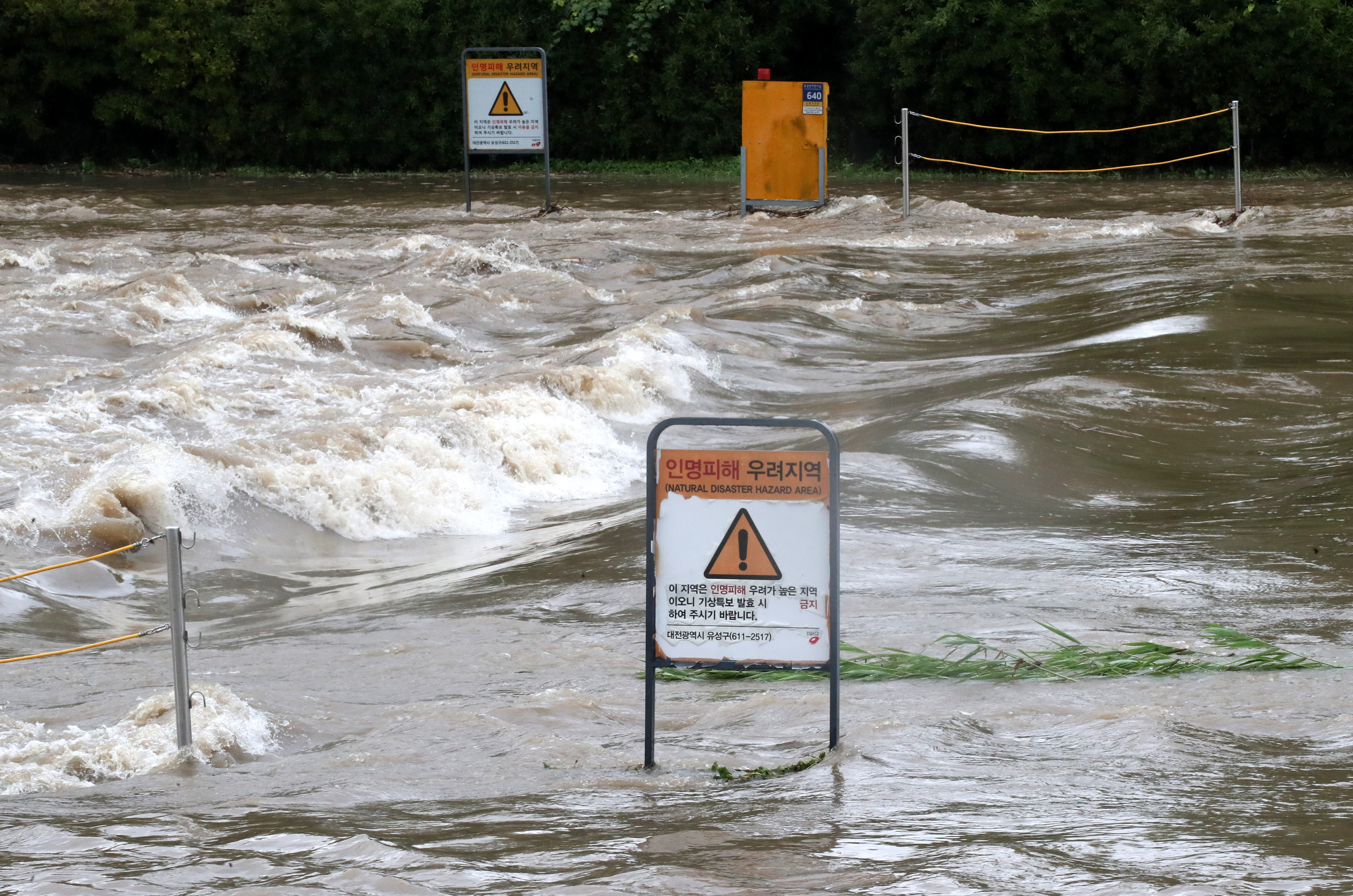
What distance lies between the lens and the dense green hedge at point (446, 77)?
2984 centimetres

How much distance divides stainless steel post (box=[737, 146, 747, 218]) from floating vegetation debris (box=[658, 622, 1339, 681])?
1676 centimetres

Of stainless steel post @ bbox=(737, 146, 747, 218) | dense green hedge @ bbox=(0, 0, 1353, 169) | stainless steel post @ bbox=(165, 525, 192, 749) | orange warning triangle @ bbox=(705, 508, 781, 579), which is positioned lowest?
stainless steel post @ bbox=(165, 525, 192, 749)

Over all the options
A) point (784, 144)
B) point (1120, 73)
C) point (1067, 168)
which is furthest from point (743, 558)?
point (1067, 168)

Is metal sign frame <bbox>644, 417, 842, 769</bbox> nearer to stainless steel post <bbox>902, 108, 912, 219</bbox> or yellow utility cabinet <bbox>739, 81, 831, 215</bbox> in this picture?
stainless steel post <bbox>902, 108, 912, 219</bbox>

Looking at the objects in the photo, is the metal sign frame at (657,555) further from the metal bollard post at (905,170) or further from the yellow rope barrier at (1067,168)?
the yellow rope barrier at (1067,168)

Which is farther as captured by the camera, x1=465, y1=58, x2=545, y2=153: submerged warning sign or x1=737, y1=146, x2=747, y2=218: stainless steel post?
x1=465, y1=58, x2=545, y2=153: submerged warning sign

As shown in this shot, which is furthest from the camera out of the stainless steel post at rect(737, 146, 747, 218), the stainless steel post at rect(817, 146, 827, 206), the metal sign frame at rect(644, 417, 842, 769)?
the stainless steel post at rect(817, 146, 827, 206)

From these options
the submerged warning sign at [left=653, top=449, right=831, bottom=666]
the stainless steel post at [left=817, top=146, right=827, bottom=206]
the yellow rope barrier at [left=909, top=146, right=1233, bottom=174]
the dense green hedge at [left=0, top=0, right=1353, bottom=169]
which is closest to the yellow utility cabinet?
the stainless steel post at [left=817, top=146, right=827, bottom=206]

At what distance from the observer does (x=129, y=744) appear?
5191 millimetres

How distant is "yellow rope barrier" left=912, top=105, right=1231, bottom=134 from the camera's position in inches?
854

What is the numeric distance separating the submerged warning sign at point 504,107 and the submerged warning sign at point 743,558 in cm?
1965

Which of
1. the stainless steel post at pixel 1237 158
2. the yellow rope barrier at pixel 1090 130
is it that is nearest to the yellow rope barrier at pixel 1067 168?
the yellow rope barrier at pixel 1090 130

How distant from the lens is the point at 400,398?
484 inches

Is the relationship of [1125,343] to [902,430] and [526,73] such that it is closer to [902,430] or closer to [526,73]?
[902,430]
